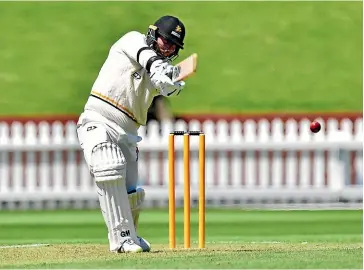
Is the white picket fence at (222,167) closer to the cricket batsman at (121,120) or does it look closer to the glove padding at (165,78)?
the cricket batsman at (121,120)

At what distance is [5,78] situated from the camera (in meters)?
29.6

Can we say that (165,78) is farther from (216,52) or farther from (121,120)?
(216,52)

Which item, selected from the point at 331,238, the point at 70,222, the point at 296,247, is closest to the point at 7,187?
the point at 70,222

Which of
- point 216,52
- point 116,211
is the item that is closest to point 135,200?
point 116,211

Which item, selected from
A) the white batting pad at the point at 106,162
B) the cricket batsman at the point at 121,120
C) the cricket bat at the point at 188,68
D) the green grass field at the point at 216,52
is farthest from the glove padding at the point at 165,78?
the green grass field at the point at 216,52

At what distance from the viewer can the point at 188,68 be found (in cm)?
916

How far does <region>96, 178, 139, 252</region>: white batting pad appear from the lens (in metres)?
9.59

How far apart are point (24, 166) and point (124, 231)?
878cm

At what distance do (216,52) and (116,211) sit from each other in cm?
2058

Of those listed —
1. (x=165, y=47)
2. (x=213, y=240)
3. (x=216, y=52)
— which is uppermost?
(x=216, y=52)

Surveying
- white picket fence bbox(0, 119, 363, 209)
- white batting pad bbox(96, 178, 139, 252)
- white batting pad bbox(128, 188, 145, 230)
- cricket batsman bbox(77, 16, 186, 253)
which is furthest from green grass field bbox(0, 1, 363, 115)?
white batting pad bbox(96, 178, 139, 252)

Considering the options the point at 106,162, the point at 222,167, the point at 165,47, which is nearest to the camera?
the point at 106,162

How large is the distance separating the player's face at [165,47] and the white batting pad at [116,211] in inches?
45.6

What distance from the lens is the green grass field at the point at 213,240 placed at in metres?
8.60
